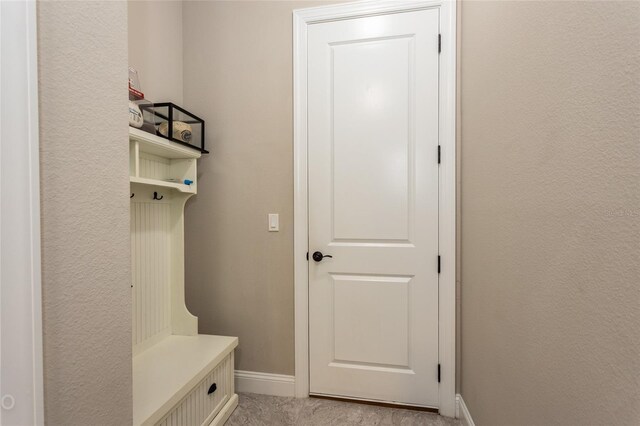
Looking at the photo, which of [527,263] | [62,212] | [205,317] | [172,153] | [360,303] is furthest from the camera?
[205,317]

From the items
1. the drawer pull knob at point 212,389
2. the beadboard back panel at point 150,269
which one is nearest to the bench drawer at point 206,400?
the drawer pull knob at point 212,389

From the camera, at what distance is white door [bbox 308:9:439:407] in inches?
71.7

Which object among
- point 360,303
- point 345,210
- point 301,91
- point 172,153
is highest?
point 301,91

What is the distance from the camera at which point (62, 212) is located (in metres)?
0.70

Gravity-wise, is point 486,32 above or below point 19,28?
above

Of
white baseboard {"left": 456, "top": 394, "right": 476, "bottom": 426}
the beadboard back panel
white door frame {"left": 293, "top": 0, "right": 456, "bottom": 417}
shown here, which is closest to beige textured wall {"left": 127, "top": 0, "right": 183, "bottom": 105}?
the beadboard back panel

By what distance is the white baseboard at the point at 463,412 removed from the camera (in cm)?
160

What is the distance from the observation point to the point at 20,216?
631mm

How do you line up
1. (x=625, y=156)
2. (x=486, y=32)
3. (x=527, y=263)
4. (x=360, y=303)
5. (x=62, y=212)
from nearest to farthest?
(x=625, y=156), (x=62, y=212), (x=527, y=263), (x=486, y=32), (x=360, y=303)

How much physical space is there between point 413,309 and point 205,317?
4.31 ft

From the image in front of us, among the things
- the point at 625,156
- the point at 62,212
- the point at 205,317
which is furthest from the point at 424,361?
the point at 62,212

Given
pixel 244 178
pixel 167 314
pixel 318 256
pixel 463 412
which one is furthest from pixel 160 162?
pixel 463 412

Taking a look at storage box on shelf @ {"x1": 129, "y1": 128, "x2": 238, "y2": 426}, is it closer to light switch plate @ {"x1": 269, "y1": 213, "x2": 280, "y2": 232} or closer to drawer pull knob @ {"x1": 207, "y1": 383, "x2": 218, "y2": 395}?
drawer pull knob @ {"x1": 207, "y1": 383, "x2": 218, "y2": 395}

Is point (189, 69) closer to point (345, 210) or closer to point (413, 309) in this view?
point (345, 210)
